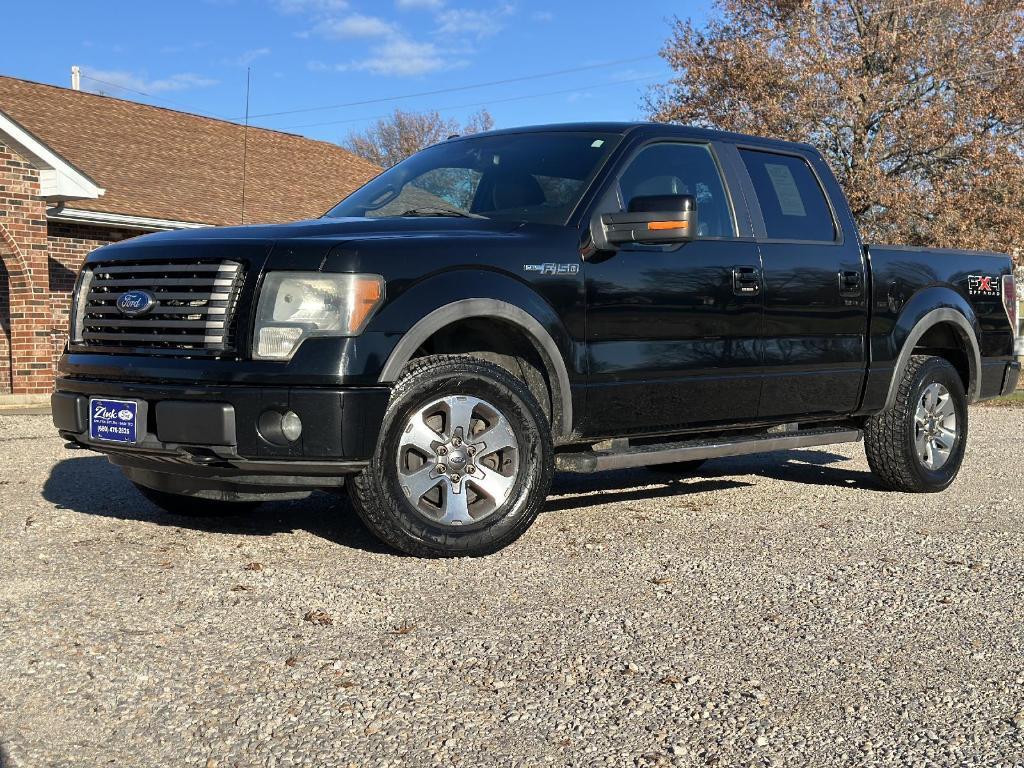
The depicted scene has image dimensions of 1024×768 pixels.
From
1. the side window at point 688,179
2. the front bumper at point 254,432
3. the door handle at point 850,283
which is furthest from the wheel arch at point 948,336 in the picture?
the front bumper at point 254,432

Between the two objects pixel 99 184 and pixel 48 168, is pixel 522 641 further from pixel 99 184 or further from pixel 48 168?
pixel 99 184

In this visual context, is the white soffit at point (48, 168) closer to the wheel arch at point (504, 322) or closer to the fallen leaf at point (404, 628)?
the wheel arch at point (504, 322)

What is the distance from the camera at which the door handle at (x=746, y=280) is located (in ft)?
19.9

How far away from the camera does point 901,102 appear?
2539 centimetres

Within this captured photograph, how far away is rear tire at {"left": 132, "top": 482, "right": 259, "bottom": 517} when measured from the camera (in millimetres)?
6027

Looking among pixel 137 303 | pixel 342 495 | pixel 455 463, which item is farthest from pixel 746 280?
pixel 137 303

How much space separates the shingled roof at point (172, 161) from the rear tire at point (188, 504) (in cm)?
1148

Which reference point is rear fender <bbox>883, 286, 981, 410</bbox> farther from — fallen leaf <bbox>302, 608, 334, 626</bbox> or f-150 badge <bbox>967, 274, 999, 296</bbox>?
fallen leaf <bbox>302, 608, 334, 626</bbox>

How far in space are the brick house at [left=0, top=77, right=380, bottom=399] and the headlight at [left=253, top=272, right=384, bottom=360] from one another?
7358mm

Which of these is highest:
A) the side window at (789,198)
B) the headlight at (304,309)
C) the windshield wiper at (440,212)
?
the side window at (789,198)

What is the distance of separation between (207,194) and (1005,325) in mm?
14804

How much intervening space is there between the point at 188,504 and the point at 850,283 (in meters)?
3.83

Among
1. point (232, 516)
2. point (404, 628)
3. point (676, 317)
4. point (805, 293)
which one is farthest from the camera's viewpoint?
point (805, 293)

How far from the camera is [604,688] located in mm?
3465
